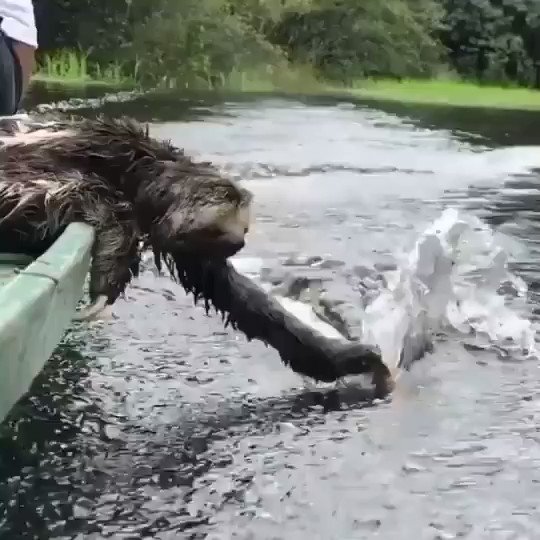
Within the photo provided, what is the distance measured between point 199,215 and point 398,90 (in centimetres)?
982

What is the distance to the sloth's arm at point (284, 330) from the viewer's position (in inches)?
110

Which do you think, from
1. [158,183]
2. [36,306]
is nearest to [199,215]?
[158,183]

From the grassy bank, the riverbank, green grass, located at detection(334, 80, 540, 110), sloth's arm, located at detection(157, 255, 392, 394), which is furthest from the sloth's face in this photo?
green grass, located at detection(334, 80, 540, 110)

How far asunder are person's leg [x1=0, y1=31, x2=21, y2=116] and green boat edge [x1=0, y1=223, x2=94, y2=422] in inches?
57.9

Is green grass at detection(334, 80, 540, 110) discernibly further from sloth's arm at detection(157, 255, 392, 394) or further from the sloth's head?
the sloth's head

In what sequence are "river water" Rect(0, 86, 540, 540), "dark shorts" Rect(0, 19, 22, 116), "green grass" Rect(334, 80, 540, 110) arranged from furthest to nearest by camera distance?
"green grass" Rect(334, 80, 540, 110)
"dark shorts" Rect(0, 19, 22, 116)
"river water" Rect(0, 86, 540, 540)

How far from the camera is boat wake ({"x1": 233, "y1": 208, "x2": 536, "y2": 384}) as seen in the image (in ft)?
10.5

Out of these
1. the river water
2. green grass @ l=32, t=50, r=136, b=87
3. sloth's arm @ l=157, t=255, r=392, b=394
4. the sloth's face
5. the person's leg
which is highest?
the person's leg

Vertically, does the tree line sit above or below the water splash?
above

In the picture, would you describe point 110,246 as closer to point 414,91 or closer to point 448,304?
point 448,304

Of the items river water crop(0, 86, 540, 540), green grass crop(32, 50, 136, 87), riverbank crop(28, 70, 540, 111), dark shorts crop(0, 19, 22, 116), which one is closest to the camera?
river water crop(0, 86, 540, 540)

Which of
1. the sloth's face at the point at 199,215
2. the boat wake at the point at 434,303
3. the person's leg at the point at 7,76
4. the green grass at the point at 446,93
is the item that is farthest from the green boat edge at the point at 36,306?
the green grass at the point at 446,93

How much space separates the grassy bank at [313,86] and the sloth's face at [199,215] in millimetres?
7970

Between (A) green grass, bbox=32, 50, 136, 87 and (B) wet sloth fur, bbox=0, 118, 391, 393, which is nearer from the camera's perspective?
(B) wet sloth fur, bbox=0, 118, 391, 393
